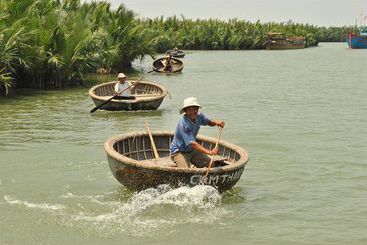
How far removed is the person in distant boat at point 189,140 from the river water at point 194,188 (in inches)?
27.8

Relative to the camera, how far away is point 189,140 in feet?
29.1

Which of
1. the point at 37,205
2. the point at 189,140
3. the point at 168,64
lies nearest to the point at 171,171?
the point at 189,140

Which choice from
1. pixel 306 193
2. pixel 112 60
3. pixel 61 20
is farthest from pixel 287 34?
pixel 306 193

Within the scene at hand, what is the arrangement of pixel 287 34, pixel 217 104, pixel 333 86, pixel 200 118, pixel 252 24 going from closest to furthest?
pixel 200 118 → pixel 217 104 → pixel 333 86 → pixel 252 24 → pixel 287 34

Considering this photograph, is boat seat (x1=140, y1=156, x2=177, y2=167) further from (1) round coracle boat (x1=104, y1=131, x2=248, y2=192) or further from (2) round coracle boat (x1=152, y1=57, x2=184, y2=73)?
(2) round coracle boat (x1=152, y1=57, x2=184, y2=73)

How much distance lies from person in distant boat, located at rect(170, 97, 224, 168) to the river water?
705 mm

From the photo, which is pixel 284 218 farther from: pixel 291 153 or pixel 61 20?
pixel 61 20

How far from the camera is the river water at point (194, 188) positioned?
7730 mm

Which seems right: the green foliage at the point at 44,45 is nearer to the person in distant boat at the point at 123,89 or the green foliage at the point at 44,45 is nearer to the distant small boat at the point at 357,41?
the person in distant boat at the point at 123,89

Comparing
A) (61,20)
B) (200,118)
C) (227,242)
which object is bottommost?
(227,242)

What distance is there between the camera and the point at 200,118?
9.12 metres

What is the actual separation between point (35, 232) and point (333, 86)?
21.4 metres

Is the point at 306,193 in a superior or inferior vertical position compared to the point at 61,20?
inferior

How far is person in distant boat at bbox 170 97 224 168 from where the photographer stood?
8.79 m
